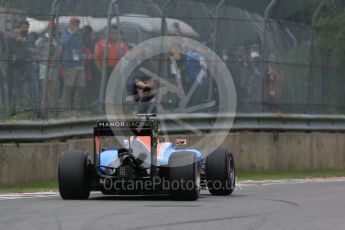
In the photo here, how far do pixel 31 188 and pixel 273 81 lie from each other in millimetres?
7032

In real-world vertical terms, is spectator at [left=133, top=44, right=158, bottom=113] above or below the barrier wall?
above

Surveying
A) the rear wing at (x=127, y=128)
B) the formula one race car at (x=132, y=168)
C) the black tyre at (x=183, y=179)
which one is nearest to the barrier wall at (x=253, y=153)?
the formula one race car at (x=132, y=168)

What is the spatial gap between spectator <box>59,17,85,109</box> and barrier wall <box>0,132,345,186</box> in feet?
2.72

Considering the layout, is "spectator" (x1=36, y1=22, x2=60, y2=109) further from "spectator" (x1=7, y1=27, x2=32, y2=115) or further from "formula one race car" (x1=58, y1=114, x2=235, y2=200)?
"formula one race car" (x1=58, y1=114, x2=235, y2=200)

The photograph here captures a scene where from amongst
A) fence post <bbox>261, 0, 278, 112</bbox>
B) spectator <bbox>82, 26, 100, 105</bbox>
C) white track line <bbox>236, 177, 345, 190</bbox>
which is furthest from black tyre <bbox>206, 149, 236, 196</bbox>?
fence post <bbox>261, 0, 278, 112</bbox>

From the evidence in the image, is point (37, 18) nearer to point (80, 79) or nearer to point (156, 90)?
point (80, 79)

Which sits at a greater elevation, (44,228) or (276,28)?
(276,28)

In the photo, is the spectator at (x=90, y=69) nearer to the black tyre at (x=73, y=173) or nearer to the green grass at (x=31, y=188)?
the green grass at (x=31, y=188)

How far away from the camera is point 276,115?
851 inches

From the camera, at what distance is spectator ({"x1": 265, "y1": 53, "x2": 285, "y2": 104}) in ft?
70.7

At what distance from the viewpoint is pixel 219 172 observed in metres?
14.7

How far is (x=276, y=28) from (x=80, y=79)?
5.32 meters

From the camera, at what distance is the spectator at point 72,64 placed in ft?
59.0

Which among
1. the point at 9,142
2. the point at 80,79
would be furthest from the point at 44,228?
the point at 80,79
